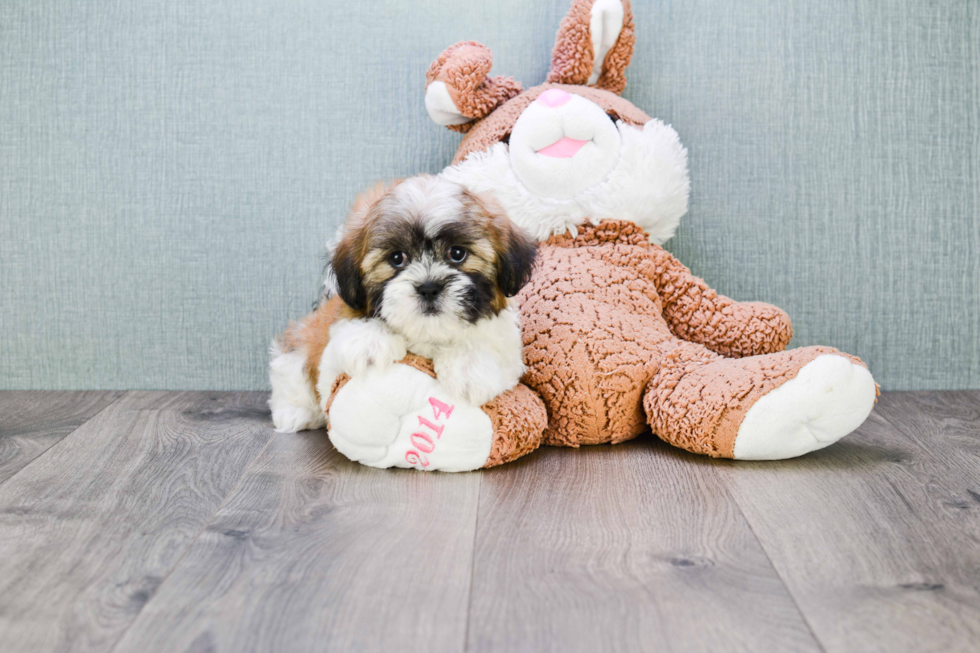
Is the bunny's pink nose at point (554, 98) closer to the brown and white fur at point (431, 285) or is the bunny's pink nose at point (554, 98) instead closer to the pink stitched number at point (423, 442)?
the brown and white fur at point (431, 285)

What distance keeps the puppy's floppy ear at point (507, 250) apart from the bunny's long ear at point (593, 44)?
609mm

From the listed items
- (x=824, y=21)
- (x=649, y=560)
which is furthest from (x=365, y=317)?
(x=824, y=21)

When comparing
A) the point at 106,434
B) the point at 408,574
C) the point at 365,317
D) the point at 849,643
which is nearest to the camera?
the point at 849,643

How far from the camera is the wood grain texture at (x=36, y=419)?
163 cm

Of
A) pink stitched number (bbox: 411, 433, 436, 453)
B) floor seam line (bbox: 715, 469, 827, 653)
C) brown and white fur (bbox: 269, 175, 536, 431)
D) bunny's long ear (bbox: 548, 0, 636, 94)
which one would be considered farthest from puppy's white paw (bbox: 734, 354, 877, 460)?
bunny's long ear (bbox: 548, 0, 636, 94)

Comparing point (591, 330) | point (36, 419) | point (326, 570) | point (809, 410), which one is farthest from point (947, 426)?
point (36, 419)

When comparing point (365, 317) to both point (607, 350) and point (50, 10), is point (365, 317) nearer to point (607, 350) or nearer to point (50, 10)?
point (607, 350)

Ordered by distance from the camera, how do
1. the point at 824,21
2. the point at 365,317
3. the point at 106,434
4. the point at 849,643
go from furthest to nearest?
the point at 824,21 < the point at 106,434 < the point at 365,317 < the point at 849,643

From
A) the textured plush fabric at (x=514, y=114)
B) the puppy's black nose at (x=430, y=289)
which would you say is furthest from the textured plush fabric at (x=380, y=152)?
the puppy's black nose at (x=430, y=289)

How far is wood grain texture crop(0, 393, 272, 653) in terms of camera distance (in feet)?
3.19

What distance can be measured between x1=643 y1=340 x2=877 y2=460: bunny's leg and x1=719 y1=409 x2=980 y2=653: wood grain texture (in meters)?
0.05

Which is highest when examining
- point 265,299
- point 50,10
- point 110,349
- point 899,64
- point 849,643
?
point 50,10

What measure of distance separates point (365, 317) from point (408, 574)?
0.55 m

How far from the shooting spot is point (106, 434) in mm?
1780
